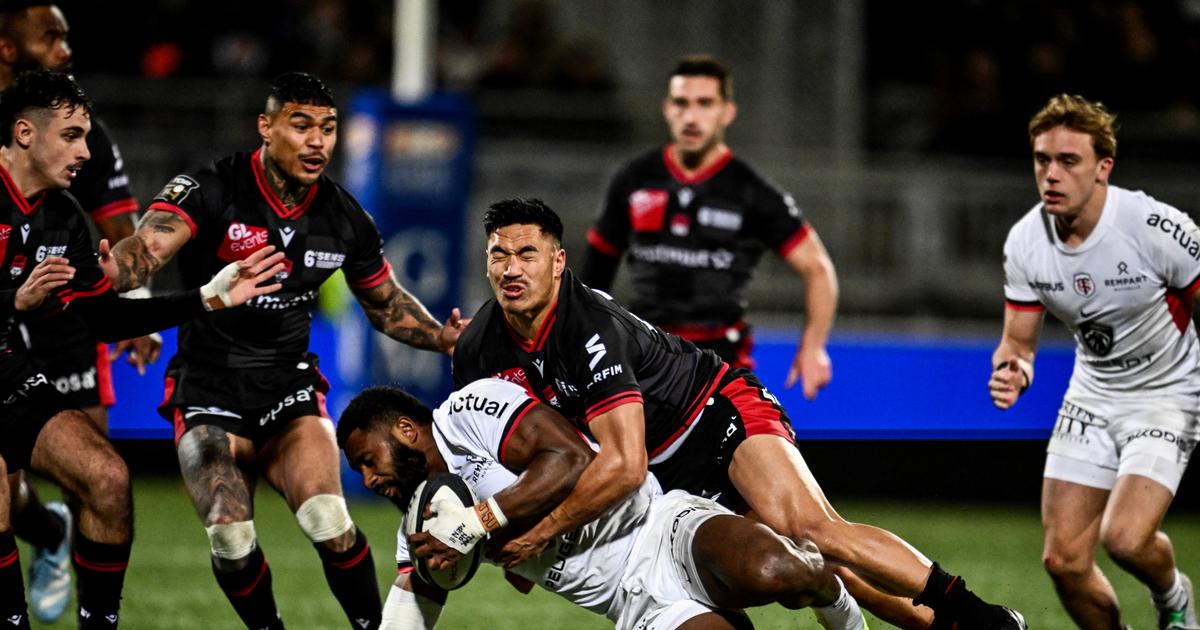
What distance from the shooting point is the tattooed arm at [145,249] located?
578 cm

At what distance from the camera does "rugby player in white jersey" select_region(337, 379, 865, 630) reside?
4859 mm

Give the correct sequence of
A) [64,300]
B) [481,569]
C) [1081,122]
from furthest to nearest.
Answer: [481,569]
[1081,122]
[64,300]

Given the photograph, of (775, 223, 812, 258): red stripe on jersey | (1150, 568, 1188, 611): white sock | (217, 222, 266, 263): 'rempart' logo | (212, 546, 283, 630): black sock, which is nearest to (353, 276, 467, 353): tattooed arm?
(217, 222, 266, 263): 'rempart' logo

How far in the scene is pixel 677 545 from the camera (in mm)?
5059

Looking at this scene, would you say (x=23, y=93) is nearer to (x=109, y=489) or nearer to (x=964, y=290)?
(x=109, y=489)

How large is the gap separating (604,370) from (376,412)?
78 cm

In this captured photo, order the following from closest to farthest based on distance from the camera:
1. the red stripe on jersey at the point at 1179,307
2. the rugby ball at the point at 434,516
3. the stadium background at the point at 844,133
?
the rugby ball at the point at 434,516, the red stripe on jersey at the point at 1179,307, the stadium background at the point at 844,133

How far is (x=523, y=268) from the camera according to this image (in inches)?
207

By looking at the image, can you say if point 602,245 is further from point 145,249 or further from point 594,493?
point 594,493

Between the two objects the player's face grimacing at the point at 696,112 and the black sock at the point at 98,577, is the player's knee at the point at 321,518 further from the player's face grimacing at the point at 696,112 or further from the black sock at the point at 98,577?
the player's face grimacing at the point at 696,112

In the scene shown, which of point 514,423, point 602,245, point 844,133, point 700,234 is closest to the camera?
point 514,423

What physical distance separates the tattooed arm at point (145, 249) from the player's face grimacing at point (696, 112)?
114 inches

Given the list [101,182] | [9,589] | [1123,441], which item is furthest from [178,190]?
[1123,441]

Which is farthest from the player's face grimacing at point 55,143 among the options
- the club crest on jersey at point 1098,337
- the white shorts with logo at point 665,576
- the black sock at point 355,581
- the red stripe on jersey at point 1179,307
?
the red stripe on jersey at point 1179,307
